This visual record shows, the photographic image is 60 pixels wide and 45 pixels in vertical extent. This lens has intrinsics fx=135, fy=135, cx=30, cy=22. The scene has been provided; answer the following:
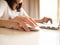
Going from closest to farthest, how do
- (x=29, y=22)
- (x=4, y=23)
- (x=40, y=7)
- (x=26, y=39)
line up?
(x=26, y=39) → (x=29, y=22) → (x=4, y=23) → (x=40, y=7)

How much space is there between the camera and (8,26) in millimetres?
892

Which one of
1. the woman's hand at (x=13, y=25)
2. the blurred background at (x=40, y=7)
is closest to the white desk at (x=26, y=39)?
the woman's hand at (x=13, y=25)

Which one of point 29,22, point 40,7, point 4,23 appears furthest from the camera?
point 40,7

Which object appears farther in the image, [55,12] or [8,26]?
[55,12]

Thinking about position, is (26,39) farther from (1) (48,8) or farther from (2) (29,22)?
(1) (48,8)

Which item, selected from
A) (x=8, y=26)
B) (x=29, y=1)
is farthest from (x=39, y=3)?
(x=8, y=26)

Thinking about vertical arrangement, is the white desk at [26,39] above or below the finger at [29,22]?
below

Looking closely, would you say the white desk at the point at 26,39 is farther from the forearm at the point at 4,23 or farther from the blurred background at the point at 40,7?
the blurred background at the point at 40,7

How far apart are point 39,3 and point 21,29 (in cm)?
283

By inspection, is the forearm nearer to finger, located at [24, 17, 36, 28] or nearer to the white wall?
finger, located at [24, 17, 36, 28]

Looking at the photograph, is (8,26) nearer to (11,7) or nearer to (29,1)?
(11,7)

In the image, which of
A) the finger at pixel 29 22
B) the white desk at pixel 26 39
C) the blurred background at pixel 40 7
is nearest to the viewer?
the white desk at pixel 26 39

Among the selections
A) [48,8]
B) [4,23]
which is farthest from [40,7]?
[4,23]

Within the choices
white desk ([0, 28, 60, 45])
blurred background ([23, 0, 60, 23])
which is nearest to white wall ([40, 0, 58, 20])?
blurred background ([23, 0, 60, 23])
